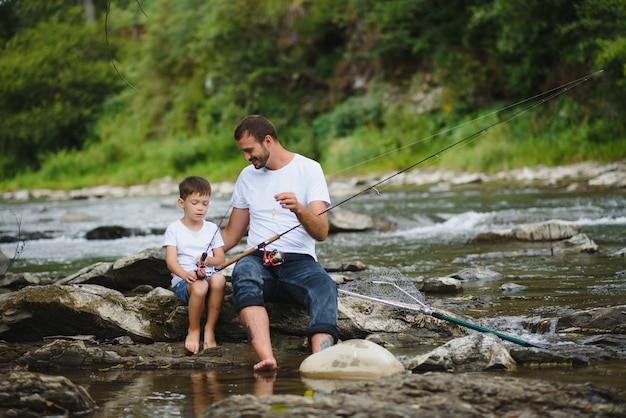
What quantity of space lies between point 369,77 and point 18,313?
28.2 m

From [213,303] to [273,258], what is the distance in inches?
17.8

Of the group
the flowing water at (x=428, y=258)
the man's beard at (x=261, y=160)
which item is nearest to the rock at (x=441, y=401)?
the flowing water at (x=428, y=258)

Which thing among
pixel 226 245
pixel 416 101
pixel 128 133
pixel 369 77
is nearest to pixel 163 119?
pixel 128 133

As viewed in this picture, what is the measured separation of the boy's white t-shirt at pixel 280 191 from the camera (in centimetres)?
512

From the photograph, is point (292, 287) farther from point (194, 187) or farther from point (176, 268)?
point (194, 187)

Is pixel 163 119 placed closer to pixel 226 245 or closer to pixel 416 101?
pixel 416 101

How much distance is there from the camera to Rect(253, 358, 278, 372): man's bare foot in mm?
4465

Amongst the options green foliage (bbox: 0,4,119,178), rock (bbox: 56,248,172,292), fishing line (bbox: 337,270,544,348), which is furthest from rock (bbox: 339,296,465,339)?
green foliage (bbox: 0,4,119,178)

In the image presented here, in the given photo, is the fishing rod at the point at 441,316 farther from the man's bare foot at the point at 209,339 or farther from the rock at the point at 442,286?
the rock at the point at 442,286

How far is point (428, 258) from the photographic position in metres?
9.23

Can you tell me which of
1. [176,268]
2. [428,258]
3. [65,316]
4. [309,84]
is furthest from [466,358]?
[309,84]

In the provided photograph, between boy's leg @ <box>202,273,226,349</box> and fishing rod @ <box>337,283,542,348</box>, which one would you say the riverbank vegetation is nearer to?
fishing rod @ <box>337,283,542,348</box>

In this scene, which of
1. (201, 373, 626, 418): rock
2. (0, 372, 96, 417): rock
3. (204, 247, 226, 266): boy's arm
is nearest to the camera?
(201, 373, 626, 418): rock

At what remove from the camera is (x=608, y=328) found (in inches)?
198
